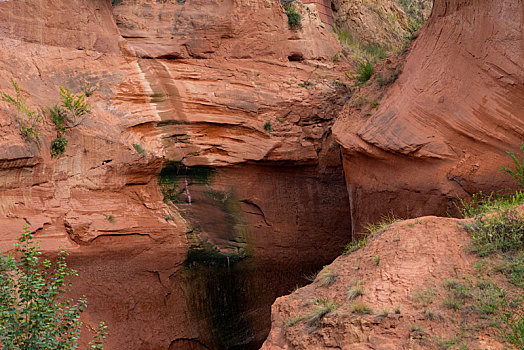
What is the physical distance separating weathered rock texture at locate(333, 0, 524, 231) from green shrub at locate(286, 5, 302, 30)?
358 cm

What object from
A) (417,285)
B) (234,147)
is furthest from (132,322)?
(417,285)

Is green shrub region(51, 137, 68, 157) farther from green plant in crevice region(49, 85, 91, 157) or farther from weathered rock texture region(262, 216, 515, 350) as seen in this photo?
weathered rock texture region(262, 216, 515, 350)

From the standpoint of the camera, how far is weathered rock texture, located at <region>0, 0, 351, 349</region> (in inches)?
427

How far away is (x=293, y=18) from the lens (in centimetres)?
1378

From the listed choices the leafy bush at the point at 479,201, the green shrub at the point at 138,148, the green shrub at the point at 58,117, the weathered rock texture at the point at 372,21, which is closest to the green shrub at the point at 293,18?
the weathered rock texture at the point at 372,21

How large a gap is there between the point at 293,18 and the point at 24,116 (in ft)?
21.1

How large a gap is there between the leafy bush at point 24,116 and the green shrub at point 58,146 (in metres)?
0.36

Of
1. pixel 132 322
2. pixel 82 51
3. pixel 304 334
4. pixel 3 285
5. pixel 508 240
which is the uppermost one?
pixel 82 51

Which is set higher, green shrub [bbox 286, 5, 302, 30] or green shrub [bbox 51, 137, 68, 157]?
green shrub [bbox 286, 5, 302, 30]

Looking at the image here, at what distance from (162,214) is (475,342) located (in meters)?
7.50

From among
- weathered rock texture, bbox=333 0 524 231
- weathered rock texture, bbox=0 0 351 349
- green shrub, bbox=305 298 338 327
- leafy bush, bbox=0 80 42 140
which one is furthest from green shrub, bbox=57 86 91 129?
green shrub, bbox=305 298 338 327

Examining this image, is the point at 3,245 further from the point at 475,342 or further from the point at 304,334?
the point at 475,342

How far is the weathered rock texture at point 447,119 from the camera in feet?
30.2

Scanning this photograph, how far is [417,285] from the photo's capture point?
6.55m
